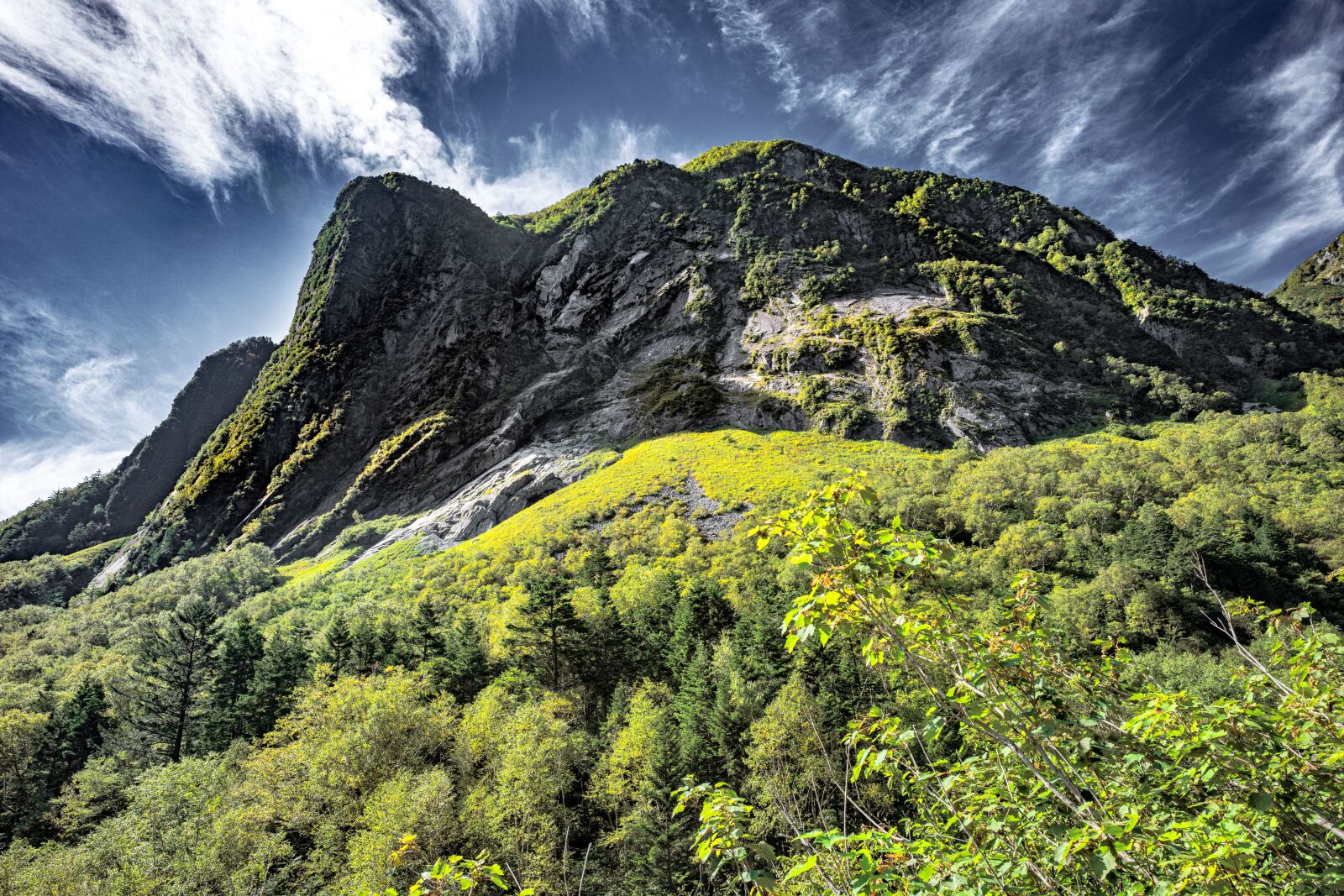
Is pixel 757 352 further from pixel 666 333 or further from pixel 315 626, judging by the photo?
pixel 315 626

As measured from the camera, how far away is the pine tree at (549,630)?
34781mm

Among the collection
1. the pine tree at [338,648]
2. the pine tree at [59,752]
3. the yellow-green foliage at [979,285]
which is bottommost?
the pine tree at [59,752]

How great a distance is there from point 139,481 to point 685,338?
569 feet

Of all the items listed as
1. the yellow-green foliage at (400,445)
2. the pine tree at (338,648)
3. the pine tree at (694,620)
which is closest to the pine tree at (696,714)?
the pine tree at (694,620)

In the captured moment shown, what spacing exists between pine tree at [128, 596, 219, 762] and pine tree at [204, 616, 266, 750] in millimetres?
1083

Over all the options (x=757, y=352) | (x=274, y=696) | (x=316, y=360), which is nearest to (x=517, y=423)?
(x=757, y=352)

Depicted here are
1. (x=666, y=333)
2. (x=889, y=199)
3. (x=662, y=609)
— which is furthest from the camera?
(x=889, y=199)

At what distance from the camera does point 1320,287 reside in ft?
469

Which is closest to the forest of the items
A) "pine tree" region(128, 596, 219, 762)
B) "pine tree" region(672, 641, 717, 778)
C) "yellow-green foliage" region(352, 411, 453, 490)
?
"pine tree" region(672, 641, 717, 778)

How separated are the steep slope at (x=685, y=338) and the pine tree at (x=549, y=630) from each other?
47.0 metres

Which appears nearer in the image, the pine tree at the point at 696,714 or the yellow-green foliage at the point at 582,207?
the pine tree at the point at 696,714

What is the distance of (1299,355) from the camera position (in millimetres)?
104312

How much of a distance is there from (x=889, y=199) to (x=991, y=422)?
106267 millimetres

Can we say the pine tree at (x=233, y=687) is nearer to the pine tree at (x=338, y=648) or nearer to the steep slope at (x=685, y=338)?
the pine tree at (x=338, y=648)
